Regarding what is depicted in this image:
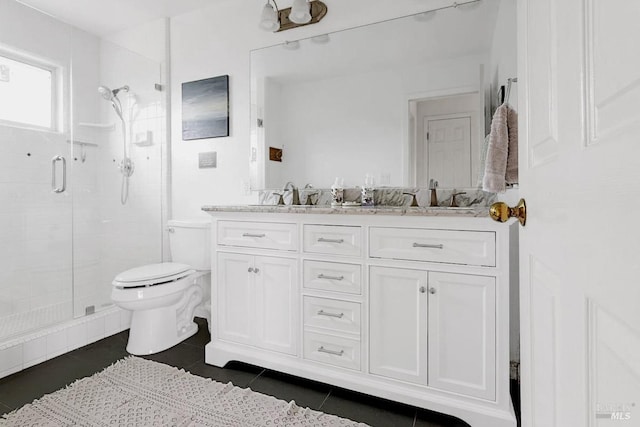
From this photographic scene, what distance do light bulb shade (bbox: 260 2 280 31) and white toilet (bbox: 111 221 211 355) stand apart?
1.40 m

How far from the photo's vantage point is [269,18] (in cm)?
217

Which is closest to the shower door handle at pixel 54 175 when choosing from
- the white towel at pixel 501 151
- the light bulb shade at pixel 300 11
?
the light bulb shade at pixel 300 11

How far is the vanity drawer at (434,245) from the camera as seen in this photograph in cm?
142

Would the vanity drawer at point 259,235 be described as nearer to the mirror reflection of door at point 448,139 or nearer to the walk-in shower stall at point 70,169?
the mirror reflection of door at point 448,139

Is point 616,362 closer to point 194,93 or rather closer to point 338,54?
point 338,54

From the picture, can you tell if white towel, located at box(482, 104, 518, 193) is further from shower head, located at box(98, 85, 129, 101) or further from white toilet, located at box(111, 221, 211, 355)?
shower head, located at box(98, 85, 129, 101)

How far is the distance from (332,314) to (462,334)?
23.7 inches

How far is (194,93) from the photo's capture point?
273cm

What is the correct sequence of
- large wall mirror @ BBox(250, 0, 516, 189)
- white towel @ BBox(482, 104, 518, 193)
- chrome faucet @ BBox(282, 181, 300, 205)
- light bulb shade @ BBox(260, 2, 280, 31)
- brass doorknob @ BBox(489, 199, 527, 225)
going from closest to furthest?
1. brass doorknob @ BBox(489, 199, 527, 225)
2. white towel @ BBox(482, 104, 518, 193)
3. large wall mirror @ BBox(250, 0, 516, 189)
4. light bulb shade @ BBox(260, 2, 280, 31)
5. chrome faucet @ BBox(282, 181, 300, 205)

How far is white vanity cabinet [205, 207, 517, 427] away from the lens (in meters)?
1.43

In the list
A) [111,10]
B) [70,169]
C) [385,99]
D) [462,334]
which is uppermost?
[111,10]

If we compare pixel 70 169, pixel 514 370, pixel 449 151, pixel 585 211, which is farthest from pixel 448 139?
pixel 70 169

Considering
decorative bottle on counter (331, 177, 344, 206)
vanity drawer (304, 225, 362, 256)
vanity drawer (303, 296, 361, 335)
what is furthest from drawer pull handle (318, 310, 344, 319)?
decorative bottle on counter (331, 177, 344, 206)

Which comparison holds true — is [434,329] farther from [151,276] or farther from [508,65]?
[151,276]
